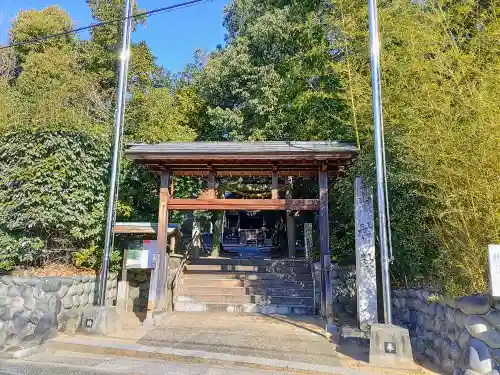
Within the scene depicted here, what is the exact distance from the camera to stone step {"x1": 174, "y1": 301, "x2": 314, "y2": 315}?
7770 mm

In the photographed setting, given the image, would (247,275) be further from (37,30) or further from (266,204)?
(37,30)

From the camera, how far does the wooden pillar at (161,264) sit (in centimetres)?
684

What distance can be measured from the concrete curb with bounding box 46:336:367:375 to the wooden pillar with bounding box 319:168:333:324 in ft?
6.95

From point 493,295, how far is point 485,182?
3.80ft

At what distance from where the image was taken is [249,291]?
830 cm

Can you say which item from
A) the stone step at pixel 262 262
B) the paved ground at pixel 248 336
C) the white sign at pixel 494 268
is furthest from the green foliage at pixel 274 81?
the white sign at pixel 494 268

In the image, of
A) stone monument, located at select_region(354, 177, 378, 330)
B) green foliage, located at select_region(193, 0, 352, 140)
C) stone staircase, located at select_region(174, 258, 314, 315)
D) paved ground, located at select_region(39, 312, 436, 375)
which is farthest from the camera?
green foliage, located at select_region(193, 0, 352, 140)

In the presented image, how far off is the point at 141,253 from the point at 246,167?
8.97 feet

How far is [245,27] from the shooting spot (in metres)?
14.9

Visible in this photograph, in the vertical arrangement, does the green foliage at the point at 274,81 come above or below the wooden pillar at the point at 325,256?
above

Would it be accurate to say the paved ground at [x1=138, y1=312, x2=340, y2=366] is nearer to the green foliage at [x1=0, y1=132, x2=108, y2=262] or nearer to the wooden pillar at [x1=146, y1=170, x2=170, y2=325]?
the wooden pillar at [x1=146, y1=170, x2=170, y2=325]

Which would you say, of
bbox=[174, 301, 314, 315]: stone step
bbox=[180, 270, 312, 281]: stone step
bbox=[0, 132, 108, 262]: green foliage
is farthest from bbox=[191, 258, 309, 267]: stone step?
bbox=[0, 132, 108, 262]: green foliage

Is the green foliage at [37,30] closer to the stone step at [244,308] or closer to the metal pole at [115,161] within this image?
the metal pole at [115,161]

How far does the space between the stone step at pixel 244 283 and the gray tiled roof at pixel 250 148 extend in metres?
3.25
